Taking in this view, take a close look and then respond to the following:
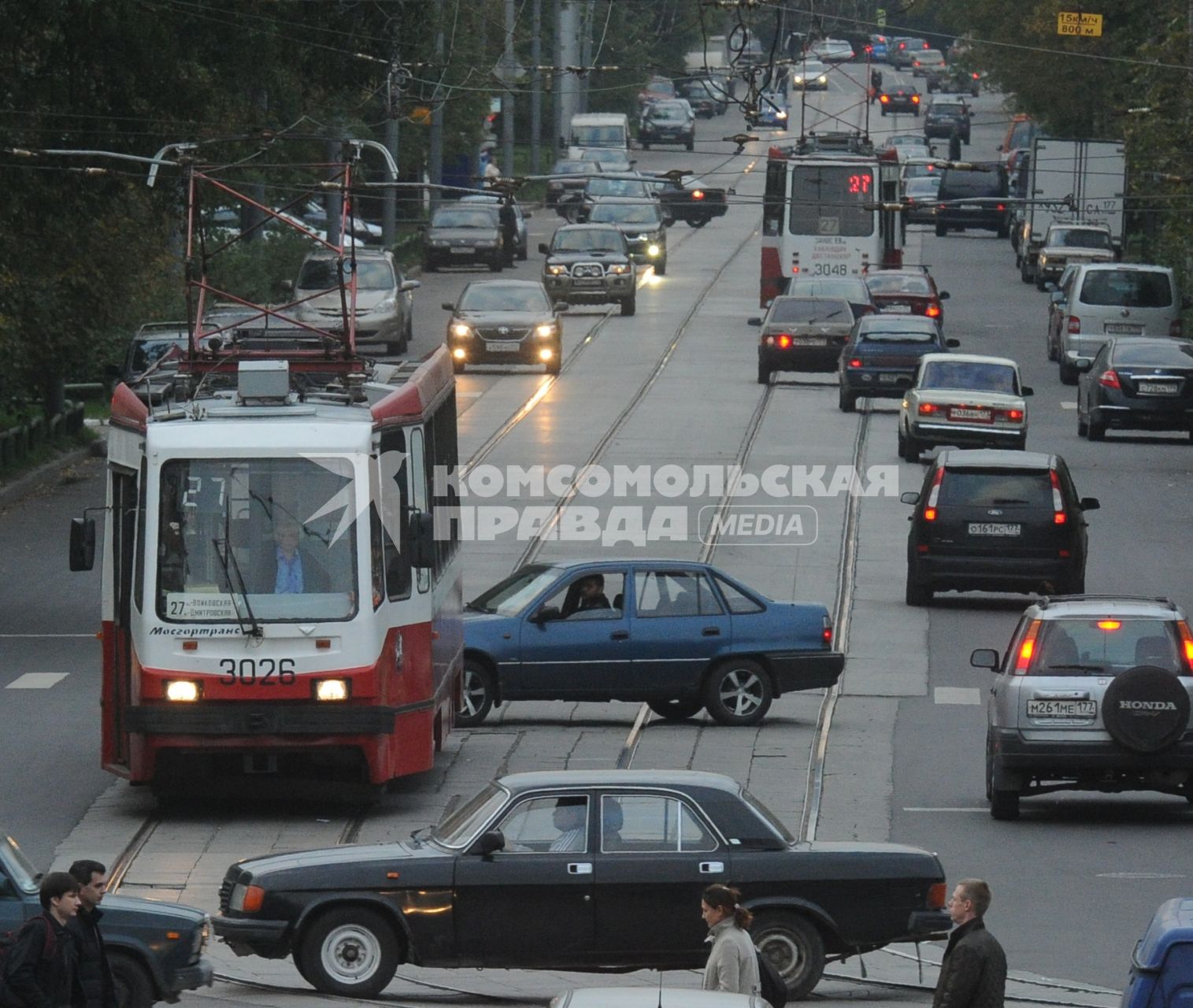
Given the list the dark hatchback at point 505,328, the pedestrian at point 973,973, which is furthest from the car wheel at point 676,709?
the dark hatchback at point 505,328

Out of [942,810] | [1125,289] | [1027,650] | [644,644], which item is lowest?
[942,810]

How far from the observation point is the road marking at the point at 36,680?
2366cm

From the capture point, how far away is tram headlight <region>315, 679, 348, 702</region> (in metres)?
16.9

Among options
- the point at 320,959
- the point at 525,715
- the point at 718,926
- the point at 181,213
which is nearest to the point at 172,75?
the point at 181,213

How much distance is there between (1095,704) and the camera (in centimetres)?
1716

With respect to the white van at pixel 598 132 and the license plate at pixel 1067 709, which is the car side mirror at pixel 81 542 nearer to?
the license plate at pixel 1067 709

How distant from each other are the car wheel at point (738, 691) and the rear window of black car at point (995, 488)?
6.73m

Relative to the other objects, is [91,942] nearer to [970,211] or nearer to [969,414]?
[969,414]

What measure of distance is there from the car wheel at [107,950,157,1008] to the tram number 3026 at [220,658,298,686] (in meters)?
5.17

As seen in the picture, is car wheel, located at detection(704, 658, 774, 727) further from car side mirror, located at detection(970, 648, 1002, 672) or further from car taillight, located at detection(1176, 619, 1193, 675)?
car taillight, located at detection(1176, 619, 1193, 675)

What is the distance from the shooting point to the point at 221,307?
47.1m

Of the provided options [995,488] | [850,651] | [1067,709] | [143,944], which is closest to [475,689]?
[850,651]

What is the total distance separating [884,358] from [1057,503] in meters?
15.2

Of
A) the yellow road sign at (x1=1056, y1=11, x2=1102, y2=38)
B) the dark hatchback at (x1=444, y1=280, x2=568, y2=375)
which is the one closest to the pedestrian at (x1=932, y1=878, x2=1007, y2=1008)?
the dark hatchback at (x1=444, y1=280, x2=568, y2=375)
